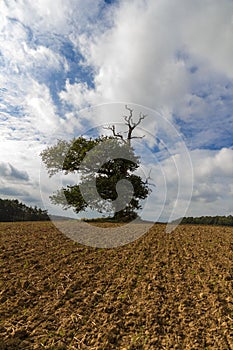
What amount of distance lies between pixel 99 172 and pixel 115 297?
609 inches

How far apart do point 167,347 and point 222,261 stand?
4.68 meters

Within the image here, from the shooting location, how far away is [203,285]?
7.70 meters

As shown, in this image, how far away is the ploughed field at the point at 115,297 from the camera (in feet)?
18.4

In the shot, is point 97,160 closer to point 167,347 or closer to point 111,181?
point 111,181

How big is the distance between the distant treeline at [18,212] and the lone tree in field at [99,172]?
11.6ft

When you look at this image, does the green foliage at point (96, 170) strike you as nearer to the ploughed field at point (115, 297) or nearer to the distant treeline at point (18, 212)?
the distant treeline at point (18, 212)

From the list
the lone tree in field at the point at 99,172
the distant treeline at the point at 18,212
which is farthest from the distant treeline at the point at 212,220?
the distant treeline at the point at 18,212

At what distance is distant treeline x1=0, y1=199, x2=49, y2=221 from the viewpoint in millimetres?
22906

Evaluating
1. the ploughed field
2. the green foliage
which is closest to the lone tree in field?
the green foliage

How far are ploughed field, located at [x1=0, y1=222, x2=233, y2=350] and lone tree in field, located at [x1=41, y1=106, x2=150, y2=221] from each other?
10.2 m

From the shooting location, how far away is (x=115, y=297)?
703 cm

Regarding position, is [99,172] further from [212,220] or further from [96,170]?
[212,220]

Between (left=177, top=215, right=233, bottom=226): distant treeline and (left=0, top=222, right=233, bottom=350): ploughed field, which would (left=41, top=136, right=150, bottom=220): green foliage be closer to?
(left=177, top=215, right=233, bottom=226): distant treeline

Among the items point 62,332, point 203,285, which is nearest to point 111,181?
point 203,285
